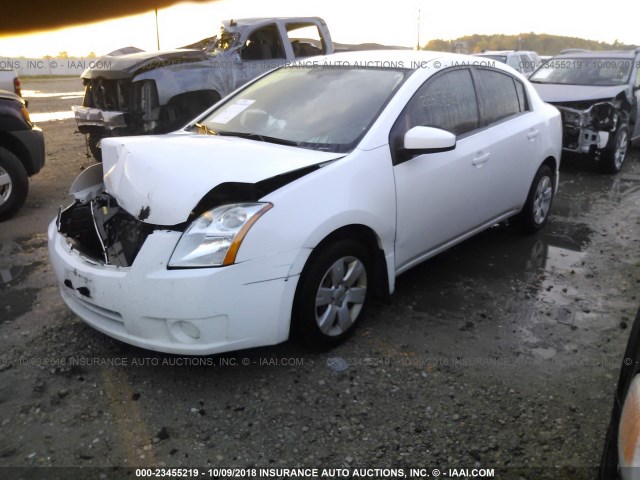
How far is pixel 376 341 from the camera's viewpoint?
3316mm

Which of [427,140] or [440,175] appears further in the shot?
[440,175]

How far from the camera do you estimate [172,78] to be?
720 centimetres

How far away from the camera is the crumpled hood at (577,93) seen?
7.93m

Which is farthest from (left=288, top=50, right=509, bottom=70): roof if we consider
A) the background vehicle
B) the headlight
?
the background vehicle

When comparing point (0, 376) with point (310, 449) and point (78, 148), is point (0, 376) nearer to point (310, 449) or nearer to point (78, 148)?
point (310, 449)

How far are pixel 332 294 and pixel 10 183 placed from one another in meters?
4.09

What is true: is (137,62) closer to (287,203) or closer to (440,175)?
(440,175)

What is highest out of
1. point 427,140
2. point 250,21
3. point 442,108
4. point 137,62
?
point 250,21

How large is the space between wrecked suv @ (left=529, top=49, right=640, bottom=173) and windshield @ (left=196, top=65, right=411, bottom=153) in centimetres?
527

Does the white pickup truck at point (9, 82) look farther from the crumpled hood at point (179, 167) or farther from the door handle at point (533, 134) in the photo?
the door handle at point (533, 134)

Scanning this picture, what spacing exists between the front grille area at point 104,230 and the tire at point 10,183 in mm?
2641

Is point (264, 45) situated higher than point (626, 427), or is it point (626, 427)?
point (264, 45)

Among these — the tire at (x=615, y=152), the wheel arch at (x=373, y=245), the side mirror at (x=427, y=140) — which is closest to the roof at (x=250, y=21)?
the tire at (x=615, y=152)

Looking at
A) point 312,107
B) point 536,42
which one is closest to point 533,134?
point 312,107
